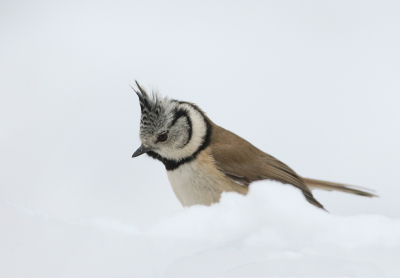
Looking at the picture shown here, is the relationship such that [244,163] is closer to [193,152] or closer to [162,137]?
[193,152]

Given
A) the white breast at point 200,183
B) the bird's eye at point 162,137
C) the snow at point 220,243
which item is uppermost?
the bird's eye at point 162,137

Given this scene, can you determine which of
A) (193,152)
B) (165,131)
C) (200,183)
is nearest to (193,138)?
(193,152)

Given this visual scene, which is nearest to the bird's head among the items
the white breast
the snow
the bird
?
the bird

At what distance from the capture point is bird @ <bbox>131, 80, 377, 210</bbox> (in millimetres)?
3752

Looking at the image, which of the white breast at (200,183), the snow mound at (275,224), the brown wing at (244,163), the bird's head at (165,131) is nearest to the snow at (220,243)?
the snow mound at (275,224)

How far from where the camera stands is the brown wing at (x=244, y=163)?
3930 millimetres

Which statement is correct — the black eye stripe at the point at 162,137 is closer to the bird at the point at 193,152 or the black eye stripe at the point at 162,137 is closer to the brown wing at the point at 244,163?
the bird at the point at 193,152

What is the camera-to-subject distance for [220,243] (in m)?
3.04

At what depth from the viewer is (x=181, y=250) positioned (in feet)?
9.78

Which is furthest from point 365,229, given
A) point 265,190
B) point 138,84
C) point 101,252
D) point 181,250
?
point 138,84

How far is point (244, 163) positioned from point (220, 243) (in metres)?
1.16

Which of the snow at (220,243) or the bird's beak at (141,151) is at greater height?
the bird's beak at (141,151)

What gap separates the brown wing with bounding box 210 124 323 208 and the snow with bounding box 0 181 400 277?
62 centimetres

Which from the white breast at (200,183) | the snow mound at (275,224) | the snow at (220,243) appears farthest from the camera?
the white breast at (200,183)
